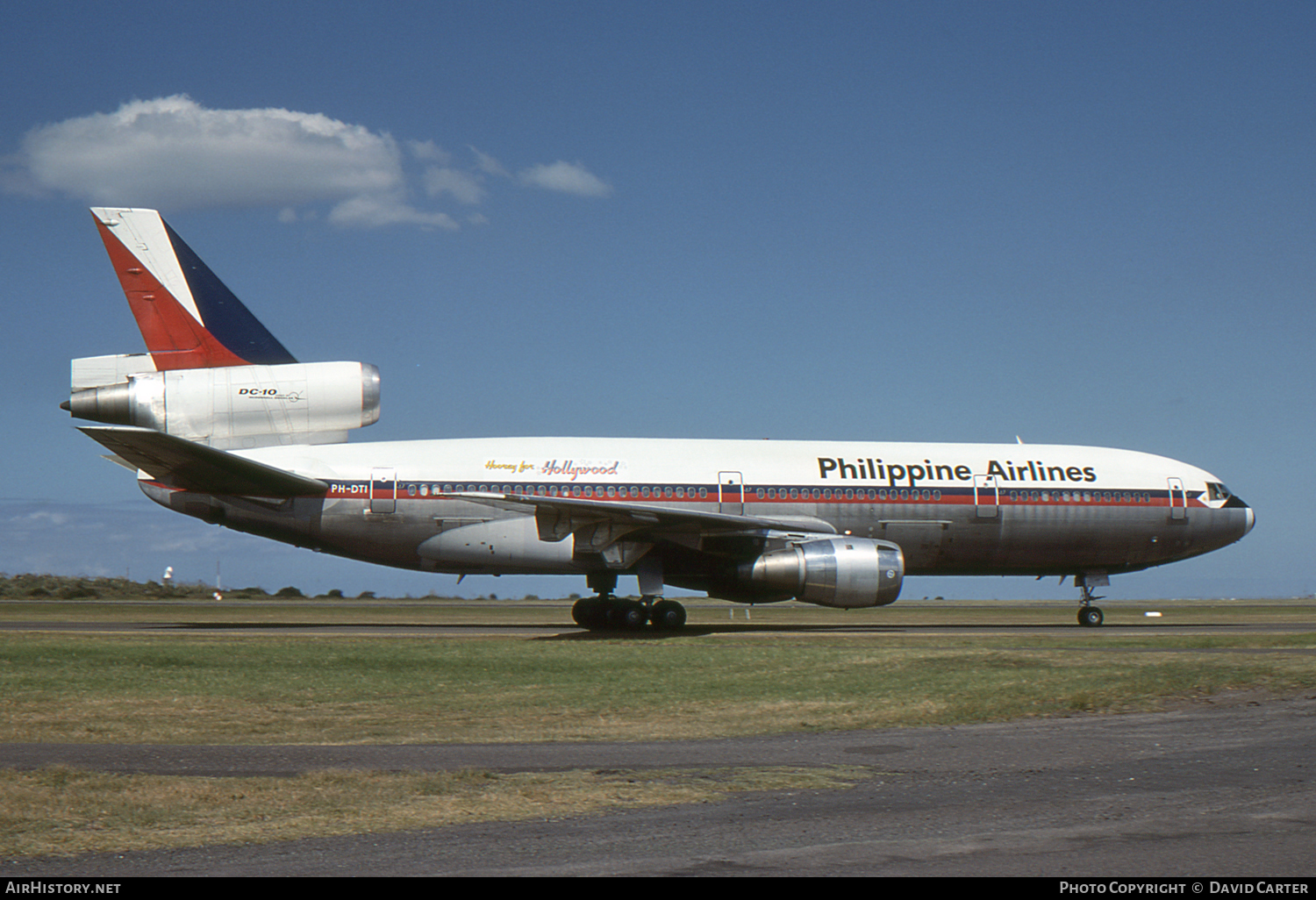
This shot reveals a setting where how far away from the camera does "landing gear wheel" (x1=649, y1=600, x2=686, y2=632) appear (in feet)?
79.2

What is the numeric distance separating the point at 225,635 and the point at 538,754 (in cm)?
1430

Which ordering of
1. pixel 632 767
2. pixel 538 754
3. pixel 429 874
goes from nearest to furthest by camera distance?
pixel 429 874 → pixel 632 767 → pixel 538 754

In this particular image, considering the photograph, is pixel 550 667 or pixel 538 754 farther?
pixel 550 667

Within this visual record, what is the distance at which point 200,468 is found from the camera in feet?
76.5

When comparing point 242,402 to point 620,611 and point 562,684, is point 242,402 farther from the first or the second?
point 562,684

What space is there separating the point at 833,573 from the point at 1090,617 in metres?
8.93

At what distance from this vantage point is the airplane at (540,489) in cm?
2364

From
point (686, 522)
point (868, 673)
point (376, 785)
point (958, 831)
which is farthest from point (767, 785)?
point (686, 522)

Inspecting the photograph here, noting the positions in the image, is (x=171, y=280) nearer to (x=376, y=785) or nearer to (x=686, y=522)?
(x=686, y=522)

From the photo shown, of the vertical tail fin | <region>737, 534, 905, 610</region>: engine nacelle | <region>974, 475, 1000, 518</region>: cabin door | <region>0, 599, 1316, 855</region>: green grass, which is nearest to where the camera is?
<region>0, 599, 1316, 855</region>: green grass

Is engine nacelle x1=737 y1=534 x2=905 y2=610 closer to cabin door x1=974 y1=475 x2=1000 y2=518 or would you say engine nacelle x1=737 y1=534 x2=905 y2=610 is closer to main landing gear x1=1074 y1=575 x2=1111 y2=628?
cabin door x1=974 y1=475 x2=1000 y2=518

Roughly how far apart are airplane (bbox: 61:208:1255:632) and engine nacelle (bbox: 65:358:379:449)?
4 centimetres

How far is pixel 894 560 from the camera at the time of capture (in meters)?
23.3

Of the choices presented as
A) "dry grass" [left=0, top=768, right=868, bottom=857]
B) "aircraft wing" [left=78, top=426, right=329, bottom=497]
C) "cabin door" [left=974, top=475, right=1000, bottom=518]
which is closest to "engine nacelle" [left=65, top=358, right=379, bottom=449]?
"aircraft wing" [left=78, top=426, right=329, bottom=497]
